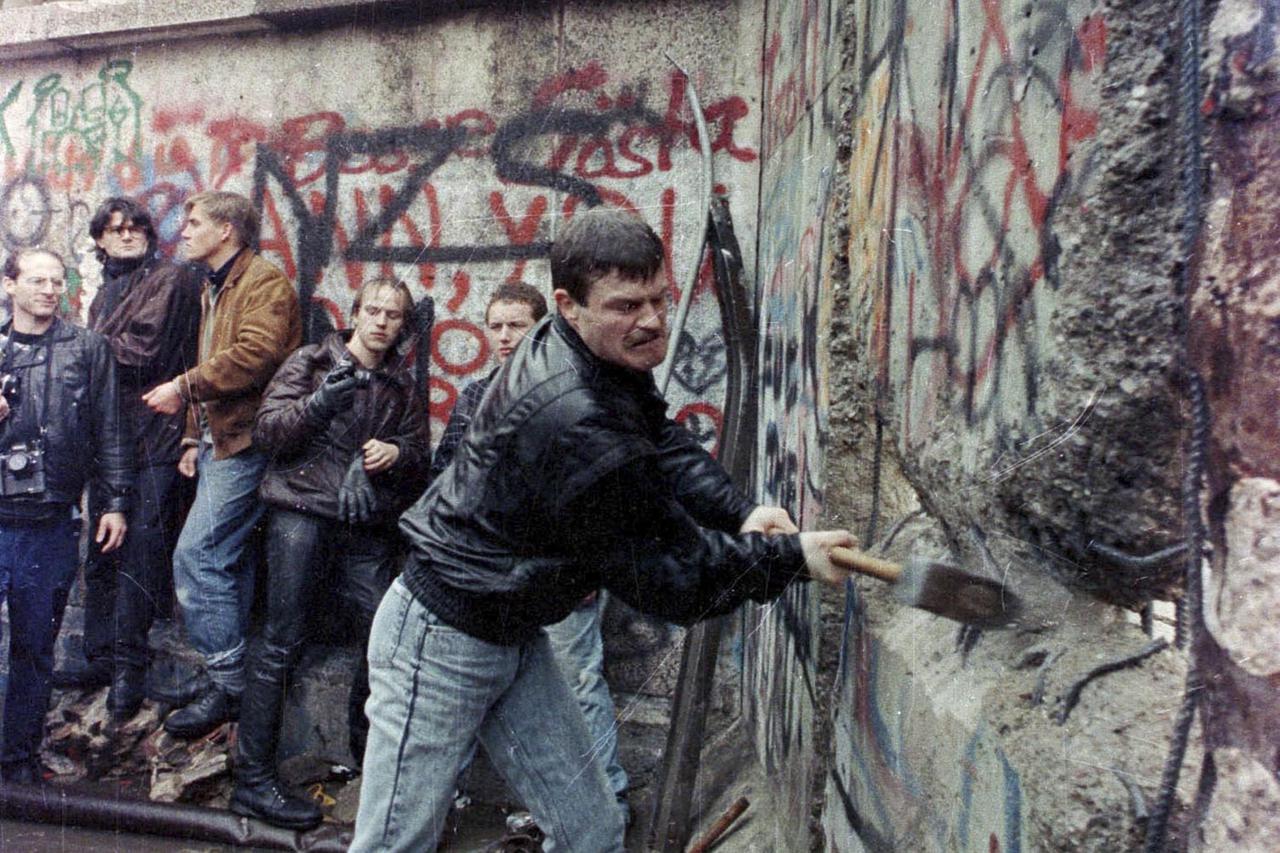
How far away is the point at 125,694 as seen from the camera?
4.73 m

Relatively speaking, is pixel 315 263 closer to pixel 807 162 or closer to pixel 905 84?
pixel 807 162

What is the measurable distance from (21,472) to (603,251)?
135 inches

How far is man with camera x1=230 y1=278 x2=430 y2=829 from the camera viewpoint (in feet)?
13.7

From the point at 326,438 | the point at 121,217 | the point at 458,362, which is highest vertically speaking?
the point at 121,217

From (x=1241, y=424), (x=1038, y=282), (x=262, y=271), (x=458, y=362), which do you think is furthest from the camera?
(x=458, y=362)

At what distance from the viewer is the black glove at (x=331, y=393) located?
13.5 feet

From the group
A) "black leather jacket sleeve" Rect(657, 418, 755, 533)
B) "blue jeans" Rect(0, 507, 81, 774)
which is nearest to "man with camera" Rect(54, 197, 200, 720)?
"blue jeans" Rect(0, 507, 81, 774)

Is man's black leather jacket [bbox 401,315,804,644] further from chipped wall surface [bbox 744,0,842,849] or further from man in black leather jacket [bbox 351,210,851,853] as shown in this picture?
chipped wall surface [bbox 744,0,842,849]

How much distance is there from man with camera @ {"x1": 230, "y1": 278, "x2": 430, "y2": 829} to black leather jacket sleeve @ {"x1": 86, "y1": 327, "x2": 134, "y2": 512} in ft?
2.33

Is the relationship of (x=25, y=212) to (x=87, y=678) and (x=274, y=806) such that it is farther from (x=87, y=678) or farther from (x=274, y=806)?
(x=274, y=806)

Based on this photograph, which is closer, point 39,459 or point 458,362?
point 39,459

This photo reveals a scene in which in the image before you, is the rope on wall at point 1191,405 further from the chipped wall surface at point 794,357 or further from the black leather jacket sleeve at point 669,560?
the chipped wall surface at point 794,357

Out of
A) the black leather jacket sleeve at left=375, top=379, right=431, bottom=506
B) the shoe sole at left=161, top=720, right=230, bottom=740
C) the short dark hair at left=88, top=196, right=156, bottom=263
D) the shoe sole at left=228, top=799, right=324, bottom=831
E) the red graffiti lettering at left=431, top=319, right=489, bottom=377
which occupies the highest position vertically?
the short dark hair at left=88, top=196, right=156, bottom=263

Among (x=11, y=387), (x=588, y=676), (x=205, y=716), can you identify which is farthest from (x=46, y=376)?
(x=588, y=676)
